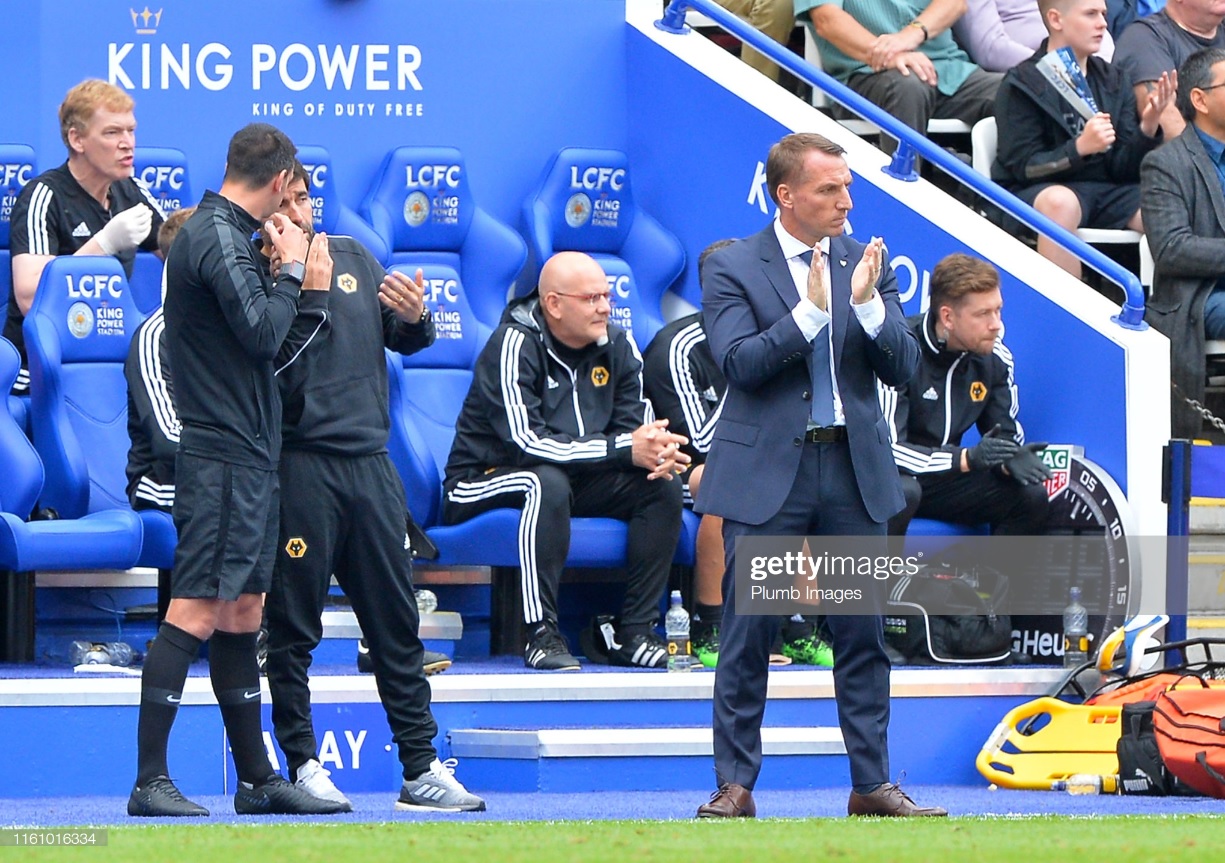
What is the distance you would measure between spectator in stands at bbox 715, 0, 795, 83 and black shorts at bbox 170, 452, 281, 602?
4827mm

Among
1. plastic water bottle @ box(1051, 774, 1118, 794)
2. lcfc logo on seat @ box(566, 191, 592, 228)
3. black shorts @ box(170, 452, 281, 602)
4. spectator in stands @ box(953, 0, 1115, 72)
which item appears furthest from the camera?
spectator in stands @ box(953, 0, 1115, 72)

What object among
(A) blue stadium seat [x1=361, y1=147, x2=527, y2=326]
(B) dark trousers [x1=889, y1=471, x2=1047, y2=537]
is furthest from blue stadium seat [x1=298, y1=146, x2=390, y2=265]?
(B) dark trousers [x1=889, y1=471, x2=1047, y2=537]

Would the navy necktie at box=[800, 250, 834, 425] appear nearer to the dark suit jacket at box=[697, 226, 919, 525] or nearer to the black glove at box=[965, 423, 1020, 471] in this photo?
the dark suit jacket at box=[697, 226, 919, 525]

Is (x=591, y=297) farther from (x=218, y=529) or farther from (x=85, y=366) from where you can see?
(x=218, y=529)

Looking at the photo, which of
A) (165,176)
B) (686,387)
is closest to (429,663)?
(686,387)

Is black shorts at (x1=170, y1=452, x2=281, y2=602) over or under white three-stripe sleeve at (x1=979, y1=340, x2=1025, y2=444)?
under

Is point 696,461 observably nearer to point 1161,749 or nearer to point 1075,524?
point 1075,524

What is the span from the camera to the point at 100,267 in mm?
7688

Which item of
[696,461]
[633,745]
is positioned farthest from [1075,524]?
[633,745]

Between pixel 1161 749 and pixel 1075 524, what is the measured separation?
4.77 ft

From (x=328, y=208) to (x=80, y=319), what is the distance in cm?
123

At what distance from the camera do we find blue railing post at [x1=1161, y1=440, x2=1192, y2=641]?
7578 millimetres

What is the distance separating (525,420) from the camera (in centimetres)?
758

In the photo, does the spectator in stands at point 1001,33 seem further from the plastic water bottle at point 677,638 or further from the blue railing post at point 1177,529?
the plastic water bottle at point 677,638
